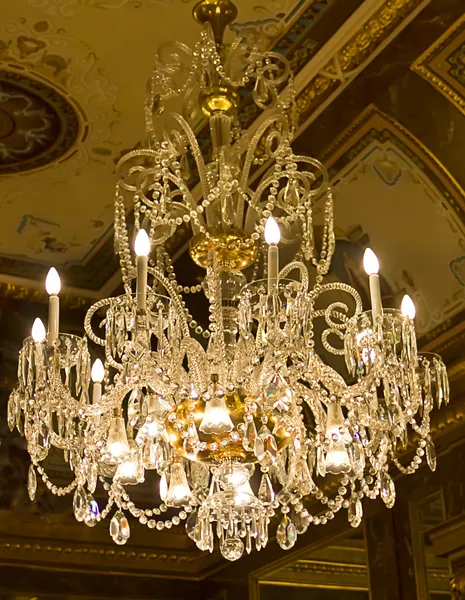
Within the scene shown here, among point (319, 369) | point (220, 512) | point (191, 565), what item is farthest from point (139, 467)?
point (191, 565)

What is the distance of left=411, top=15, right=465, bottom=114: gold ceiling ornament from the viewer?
537cm

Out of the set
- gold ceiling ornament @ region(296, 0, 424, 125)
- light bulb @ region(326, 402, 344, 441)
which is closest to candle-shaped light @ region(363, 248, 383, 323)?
light bulb @ region(326, 402, 344, 441)

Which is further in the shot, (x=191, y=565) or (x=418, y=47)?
(x=191, y=565)

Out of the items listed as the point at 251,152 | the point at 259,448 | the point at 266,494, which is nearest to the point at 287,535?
the point at 266,494

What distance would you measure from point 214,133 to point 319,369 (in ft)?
4.04

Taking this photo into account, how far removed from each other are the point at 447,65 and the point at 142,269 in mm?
2312

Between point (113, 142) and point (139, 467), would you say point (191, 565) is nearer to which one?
point (113, 142)

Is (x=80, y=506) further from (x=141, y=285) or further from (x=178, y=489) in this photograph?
(x=141, y=285)

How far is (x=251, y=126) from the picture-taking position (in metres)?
6.12

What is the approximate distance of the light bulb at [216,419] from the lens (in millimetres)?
3939

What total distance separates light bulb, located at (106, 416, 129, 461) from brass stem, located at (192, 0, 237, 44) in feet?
6.29

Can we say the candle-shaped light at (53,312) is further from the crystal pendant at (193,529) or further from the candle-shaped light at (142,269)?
the crystal pendant at (193,529)

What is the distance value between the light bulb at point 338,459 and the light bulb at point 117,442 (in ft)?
2.70

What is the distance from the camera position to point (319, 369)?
174 inches
